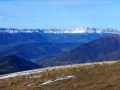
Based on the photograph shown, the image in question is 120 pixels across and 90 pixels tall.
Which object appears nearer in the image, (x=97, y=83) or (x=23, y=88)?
(x=97, y=83)

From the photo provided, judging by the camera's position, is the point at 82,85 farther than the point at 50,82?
No

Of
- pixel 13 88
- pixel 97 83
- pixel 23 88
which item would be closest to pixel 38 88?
pixel 23 88

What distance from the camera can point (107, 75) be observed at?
22.4 meters

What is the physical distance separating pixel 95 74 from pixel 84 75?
103 cm

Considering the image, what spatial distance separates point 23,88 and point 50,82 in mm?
2447

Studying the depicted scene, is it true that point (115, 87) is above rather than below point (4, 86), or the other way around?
above

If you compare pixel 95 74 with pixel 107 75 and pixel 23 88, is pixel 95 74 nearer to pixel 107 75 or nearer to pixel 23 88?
pixel 107 75

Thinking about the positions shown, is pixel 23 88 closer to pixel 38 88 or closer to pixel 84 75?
→ pixel 38 88

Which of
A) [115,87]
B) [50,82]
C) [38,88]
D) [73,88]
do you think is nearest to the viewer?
[115,87]

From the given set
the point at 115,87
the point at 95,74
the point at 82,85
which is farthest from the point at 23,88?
the point at 115,87

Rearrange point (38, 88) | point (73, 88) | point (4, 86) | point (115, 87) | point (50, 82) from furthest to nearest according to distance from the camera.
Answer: point (4, 86) → point (50, 82) → point (38, 88) → point (73, 88) → point (115, 87)

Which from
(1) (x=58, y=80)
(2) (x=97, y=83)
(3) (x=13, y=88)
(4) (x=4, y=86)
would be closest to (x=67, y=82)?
(1) (x=58, y=80)

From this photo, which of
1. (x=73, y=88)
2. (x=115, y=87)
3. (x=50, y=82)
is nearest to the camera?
(x=115, y=87)

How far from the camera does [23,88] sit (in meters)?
22.0
